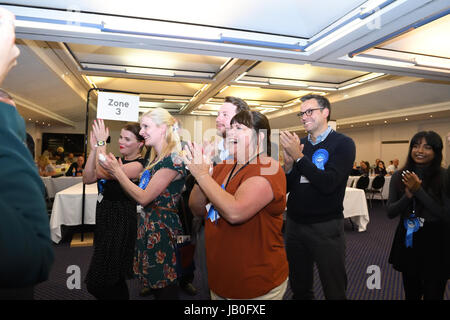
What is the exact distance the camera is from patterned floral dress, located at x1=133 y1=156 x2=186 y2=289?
162 cm

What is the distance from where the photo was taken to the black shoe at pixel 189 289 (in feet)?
9.46

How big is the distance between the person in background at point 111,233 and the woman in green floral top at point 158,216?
0.53 ft

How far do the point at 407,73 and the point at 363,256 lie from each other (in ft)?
9.12

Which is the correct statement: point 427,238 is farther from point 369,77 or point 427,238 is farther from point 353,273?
point 369,77

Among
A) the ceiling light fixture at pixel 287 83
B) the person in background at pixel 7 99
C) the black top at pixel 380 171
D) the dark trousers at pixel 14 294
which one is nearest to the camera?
the person in background at pixel 7 99

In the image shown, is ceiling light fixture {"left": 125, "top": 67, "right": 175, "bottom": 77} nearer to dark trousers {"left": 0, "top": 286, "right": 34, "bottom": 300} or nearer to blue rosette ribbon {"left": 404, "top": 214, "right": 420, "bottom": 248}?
blue rosette ribbon {"left": 404, "top": 214, "right": 420, "bottom": 248}

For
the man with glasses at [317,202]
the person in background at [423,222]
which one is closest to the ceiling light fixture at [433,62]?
the person in background at [423,222]

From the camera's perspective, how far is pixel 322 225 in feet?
5.97

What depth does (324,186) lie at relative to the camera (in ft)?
5.77

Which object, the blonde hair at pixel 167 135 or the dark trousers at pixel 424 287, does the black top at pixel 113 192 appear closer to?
the blonde hair at pixel 167 135

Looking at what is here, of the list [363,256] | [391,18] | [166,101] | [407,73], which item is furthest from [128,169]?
[166,101]

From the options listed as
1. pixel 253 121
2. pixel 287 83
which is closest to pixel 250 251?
pixel 253 121

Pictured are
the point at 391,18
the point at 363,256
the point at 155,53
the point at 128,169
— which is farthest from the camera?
the point at 155,53
